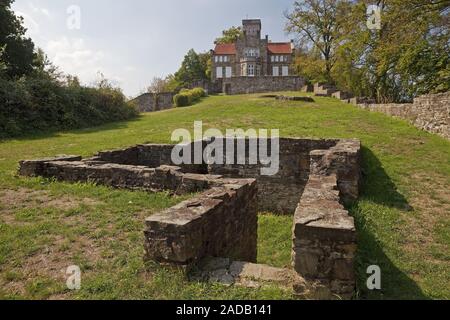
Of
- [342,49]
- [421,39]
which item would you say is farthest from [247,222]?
[342,49]

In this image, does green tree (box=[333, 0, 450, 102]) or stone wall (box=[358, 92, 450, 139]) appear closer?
stone wall (box=[358, 92, 450, 139])

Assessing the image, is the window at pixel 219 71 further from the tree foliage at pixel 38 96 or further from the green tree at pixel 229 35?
the tree foliage at pixel 38 96

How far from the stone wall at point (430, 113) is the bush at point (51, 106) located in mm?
19139

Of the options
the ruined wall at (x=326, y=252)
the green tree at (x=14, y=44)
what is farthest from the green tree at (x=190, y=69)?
the ruined wall at (x=326, y=252)

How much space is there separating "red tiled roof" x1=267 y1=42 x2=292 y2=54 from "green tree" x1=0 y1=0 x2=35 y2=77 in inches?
1663

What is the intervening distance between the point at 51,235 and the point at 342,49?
27619 millimetres

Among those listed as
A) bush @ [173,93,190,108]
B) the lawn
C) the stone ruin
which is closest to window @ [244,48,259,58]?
bush @ [173,93,190,108]

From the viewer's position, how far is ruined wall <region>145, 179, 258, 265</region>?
409cm

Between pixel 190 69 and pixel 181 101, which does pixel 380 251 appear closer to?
pixel 181 101

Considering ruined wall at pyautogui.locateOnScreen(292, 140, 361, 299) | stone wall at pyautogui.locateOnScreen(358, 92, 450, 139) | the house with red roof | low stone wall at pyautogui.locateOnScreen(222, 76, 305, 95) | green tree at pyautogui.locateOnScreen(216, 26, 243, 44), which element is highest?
green tree at pyautogui.locateOnScreen(216, 26, 243, 44)

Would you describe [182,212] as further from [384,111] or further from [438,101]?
[384,111]

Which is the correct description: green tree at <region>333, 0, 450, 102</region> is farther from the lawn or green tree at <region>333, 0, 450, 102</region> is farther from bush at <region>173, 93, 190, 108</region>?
bush at <region>173, 93, 190, 108</region>

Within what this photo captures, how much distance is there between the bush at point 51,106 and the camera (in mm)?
19000

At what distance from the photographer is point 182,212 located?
14.7ft
